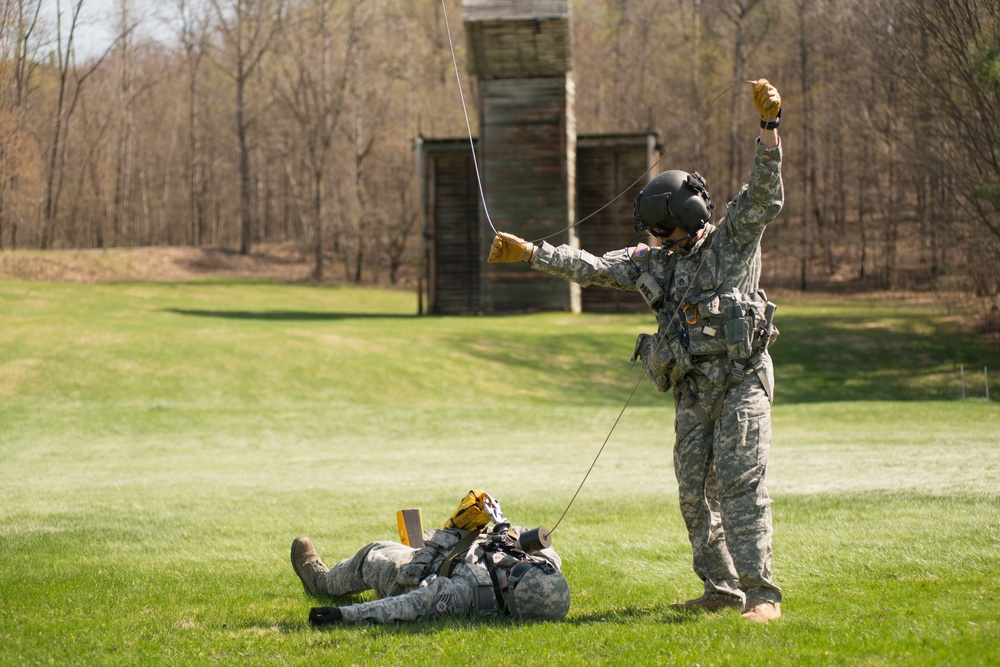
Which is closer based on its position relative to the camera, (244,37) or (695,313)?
(695,313)

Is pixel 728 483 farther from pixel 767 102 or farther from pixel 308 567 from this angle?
pixel 308 567

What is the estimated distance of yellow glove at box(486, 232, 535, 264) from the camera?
5789mm

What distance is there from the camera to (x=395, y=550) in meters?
6.08

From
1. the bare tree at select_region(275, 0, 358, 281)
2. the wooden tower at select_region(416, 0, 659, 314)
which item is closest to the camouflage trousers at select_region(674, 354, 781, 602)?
the wooden tower at select_region(416, 0, 659, 314)

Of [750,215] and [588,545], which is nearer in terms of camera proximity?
[750,215]

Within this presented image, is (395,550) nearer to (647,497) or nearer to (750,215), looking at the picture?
(750,215)

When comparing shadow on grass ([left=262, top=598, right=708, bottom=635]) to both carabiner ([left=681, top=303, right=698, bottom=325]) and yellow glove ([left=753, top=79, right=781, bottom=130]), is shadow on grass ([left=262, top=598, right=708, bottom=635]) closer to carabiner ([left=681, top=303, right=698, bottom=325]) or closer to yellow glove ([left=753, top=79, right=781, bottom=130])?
→ carabiner ([left=681, top=303, right=698, bottom=325])

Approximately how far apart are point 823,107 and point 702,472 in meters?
57.3

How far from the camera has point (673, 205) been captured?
5785 mm

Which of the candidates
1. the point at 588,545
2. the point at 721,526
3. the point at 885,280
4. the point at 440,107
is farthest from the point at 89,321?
the point at 440,107

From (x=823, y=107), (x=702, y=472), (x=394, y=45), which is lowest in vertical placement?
(x=702, y=472)

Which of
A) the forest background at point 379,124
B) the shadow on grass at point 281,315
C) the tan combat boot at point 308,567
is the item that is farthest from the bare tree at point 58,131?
the tan combat boot at point 308,567

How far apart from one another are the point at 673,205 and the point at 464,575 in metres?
2.49

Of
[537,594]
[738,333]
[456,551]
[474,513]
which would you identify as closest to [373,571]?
[456,551]
